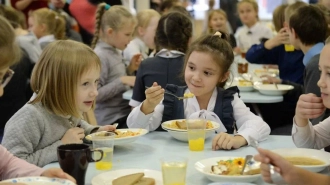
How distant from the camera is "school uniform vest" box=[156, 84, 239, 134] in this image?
7.97 ft

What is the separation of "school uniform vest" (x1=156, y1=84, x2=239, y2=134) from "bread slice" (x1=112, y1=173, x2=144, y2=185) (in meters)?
0.93

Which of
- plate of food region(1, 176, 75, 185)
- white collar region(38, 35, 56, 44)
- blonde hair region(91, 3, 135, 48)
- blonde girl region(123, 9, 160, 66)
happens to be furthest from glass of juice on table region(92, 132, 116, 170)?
white collar region(38, 35, 56, 44)

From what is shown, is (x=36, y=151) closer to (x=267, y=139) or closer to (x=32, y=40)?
(x=267, y=139)

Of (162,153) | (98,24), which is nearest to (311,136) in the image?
(162,153)

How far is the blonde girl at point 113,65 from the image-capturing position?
3836 millimetres

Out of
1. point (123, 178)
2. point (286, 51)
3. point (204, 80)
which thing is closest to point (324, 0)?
point (286, 51)

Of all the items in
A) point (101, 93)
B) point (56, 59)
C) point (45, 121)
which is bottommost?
point (101, 93)

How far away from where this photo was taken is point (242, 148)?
2055 mm

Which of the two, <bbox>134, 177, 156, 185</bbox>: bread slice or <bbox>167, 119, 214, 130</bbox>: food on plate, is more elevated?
<bbox>134, 177, 156, 185</bbox>: bread slice

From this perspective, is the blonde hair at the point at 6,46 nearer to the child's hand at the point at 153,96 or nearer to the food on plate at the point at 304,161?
the child's hand at the point at 153,96

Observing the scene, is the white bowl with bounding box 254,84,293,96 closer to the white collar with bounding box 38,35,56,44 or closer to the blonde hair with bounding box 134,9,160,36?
the blonde hair with bounding box 134,9,160,36

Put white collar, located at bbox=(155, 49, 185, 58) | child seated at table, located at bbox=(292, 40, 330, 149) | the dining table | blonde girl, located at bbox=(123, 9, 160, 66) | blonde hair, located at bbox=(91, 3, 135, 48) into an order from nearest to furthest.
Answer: the dining table, child seated at table, located at bbox=(292, 40, 330, 149), white collar, located at bbox=(155, 49, 185, 58), blonde hair, located at bbox=(91, 3, 135, 48), blonde girl, located at bbox=(123, 9, 160, 66)

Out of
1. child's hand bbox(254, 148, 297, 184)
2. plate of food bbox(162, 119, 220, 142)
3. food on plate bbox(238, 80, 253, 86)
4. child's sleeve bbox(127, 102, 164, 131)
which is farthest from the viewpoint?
food on plate bbox(238, 80, 253, 86)

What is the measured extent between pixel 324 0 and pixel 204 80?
2534 mm
